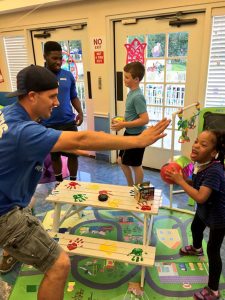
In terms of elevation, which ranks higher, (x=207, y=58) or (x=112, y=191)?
(x=207, y=58)

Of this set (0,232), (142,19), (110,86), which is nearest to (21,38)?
(110,86)

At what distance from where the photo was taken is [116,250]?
5.79 feet

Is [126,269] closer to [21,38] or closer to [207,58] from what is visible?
[207,58]

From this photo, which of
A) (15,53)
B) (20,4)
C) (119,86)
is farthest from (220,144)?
(15,53)

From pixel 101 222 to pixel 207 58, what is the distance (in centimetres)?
200

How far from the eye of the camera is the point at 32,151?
1.18 m

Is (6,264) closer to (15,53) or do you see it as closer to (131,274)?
(131,274)

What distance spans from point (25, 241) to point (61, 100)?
1628 mm

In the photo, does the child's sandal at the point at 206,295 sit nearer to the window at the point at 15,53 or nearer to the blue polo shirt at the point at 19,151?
the blue polo shirt at the point at 19,151

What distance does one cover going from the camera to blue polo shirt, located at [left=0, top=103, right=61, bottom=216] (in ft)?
3.84

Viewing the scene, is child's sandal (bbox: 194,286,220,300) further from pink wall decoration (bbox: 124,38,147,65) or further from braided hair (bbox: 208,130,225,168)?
pink wall decoration (bbox: 124,38,147,65)

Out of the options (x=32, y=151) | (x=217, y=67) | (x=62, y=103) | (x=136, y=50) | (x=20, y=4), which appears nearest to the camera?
(x=32, y=151)

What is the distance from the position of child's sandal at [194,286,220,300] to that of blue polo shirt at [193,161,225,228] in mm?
442

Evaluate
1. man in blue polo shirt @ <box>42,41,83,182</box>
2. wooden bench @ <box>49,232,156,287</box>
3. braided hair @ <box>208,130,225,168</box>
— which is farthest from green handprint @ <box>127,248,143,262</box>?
man in blue polo shirt @ <box>42,41,83,182</box>
